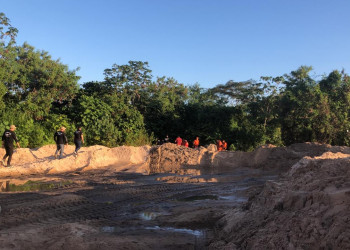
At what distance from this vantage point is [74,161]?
42.4 ft

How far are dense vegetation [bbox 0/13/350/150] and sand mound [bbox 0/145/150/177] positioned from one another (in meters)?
2.06

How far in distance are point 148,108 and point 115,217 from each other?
1986 centimetres

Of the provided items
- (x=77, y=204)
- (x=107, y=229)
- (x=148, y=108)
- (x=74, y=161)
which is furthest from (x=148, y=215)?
(x=148, y=108)

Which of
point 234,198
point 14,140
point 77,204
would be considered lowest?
point 234,198

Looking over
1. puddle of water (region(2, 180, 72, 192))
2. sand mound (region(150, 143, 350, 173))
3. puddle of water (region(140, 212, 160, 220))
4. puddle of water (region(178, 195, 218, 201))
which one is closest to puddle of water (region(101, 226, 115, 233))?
puddle of water (region(140, 212, 160, 220))

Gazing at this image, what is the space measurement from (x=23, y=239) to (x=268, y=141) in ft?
67.4

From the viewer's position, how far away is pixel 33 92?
18.1m

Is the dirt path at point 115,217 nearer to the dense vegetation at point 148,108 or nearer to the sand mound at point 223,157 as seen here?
the sand mound at point 223,157

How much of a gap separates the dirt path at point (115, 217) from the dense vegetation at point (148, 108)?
10380 millimetres

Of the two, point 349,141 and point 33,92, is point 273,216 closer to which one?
point 33,92

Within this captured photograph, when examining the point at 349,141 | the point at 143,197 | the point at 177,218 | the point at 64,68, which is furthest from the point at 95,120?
the point at 349,141

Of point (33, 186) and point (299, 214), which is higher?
point (299, 214)

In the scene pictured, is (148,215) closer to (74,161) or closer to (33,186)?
(33,186)

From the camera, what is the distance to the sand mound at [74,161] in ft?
37.6
